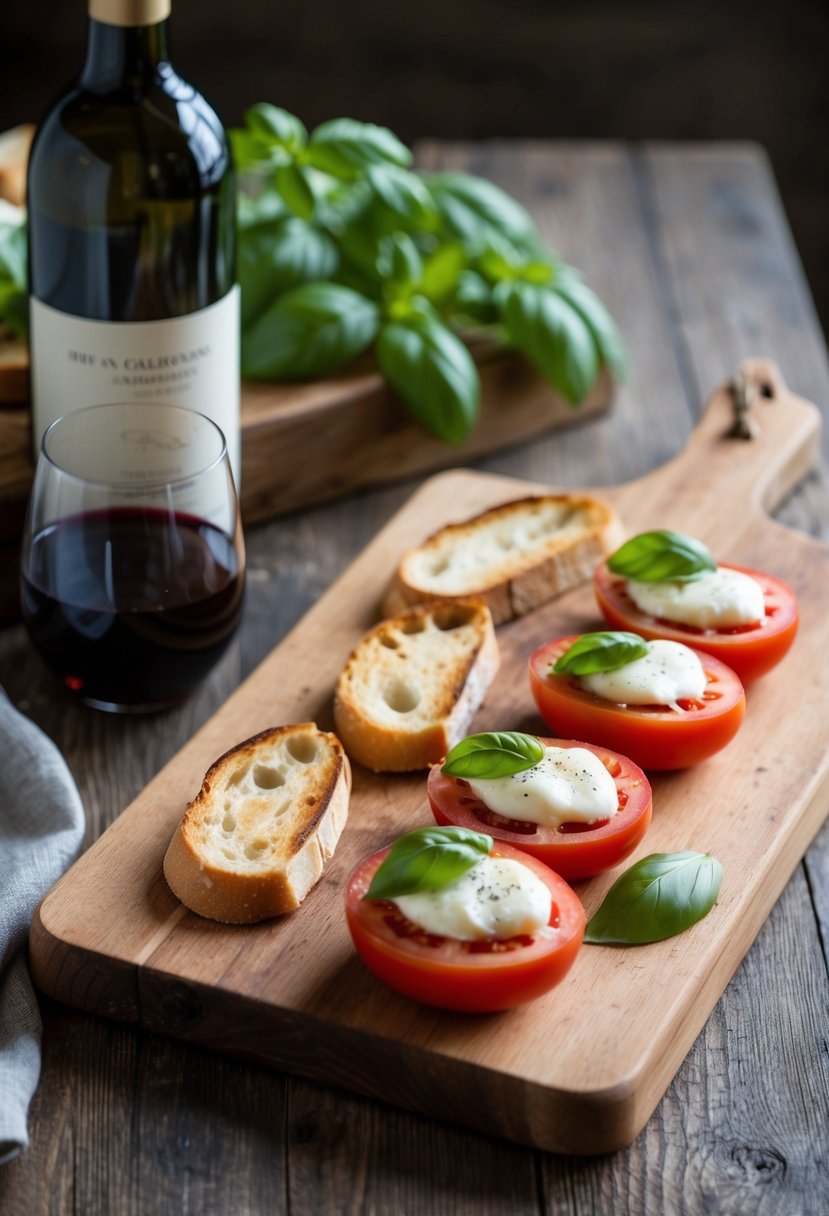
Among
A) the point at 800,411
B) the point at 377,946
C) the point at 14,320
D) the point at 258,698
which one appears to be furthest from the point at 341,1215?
the point at 800,411

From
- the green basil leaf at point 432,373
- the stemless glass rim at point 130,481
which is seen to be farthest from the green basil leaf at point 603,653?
the green basil leaf at point 432,373

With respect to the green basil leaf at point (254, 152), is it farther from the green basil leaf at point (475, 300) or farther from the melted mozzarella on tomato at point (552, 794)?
the melted mozzarella on tomato at point (552, 794)

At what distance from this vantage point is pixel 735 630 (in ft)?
6.15

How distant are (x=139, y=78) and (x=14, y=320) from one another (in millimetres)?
577

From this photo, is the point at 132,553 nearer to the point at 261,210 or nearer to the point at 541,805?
the point at 541,805

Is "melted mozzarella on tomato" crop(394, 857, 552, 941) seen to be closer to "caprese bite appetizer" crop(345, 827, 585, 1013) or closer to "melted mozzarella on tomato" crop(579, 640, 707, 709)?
"caprese bite appetizer" crop(345, 827, 585, 1013)

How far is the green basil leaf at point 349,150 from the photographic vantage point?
241 centimetres

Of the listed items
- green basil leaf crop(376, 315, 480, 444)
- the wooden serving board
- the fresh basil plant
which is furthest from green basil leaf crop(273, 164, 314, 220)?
the wooden serving board

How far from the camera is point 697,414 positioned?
2.79 meters

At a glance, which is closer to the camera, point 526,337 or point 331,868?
point 331,868

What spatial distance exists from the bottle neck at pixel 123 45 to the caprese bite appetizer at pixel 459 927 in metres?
1.05

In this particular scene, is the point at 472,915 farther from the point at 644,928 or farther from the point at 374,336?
the point at 374,336

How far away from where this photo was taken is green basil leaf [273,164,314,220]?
2.39 metres

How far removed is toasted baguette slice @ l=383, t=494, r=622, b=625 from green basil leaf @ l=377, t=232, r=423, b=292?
1.70 feet
